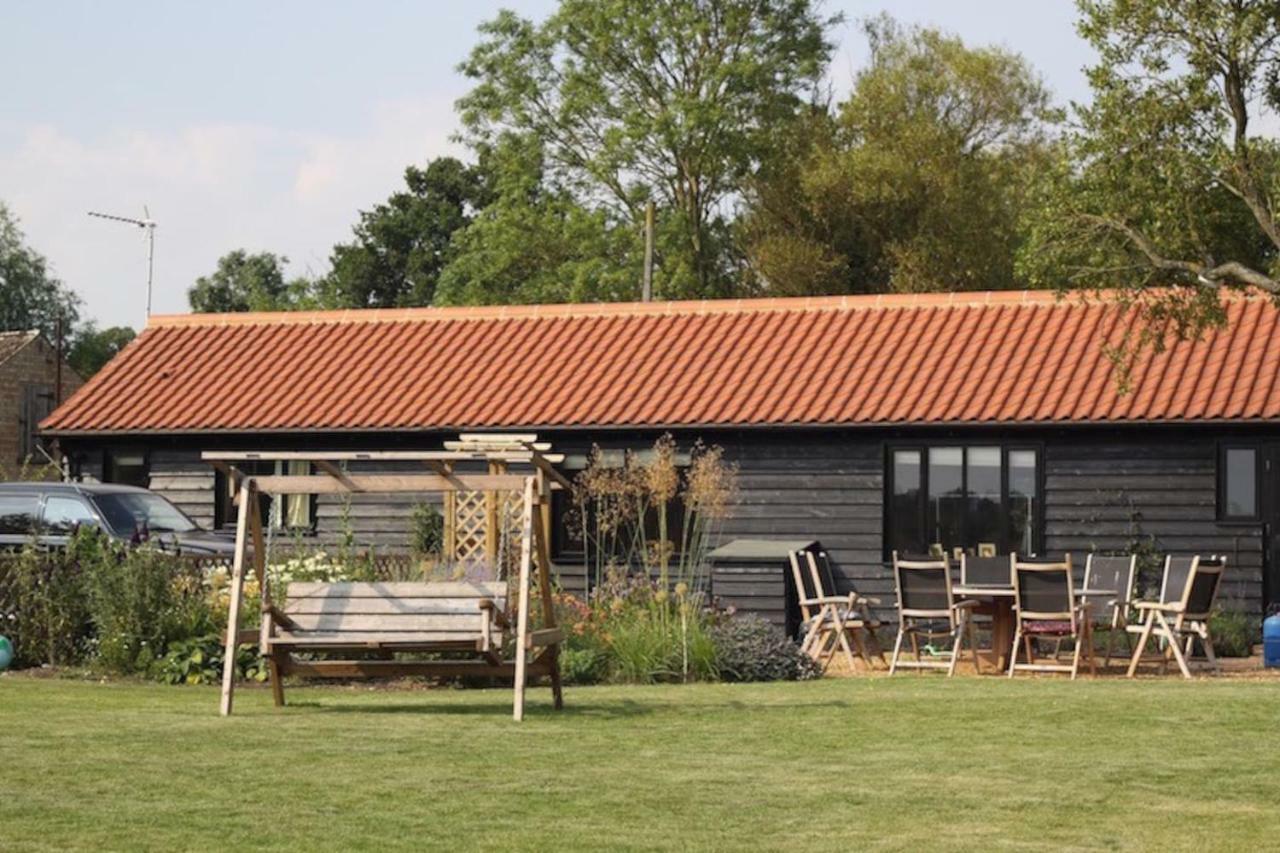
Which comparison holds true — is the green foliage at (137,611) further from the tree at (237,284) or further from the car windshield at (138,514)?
the tree at (237,284)

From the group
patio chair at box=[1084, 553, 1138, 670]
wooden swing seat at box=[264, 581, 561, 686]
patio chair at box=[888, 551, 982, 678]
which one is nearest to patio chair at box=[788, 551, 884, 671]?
patio chair at box=[888, 551, 982, 678]

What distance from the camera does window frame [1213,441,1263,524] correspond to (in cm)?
2333

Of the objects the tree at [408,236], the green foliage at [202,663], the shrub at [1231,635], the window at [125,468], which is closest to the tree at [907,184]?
the tree at [408,236]

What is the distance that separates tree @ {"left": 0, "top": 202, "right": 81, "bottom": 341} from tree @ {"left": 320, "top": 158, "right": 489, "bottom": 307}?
21.7 meters

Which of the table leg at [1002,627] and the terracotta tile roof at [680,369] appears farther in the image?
the terracotta tile roof at [680,369]

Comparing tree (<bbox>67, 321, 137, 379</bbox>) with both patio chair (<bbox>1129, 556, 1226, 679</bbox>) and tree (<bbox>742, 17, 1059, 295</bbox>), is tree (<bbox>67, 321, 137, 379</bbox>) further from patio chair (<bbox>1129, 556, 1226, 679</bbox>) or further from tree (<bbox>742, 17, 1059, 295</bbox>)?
patio chair (<bbox>1129, 556, 1226, 679</bbox>)

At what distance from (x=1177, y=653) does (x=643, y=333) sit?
11858 millimetres

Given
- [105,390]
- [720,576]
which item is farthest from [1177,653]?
[105,390]

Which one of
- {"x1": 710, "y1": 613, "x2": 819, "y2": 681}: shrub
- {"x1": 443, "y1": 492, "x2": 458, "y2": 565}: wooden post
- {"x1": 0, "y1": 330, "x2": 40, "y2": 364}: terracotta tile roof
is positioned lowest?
{"x1": 710, "y1": 613, "x2": 819, "y2": 681}: shrub

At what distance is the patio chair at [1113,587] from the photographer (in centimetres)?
1916

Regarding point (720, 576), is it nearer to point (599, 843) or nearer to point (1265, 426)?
point (1265, 426)

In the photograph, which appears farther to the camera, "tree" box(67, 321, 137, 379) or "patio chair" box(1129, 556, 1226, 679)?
"tree" box(67, 321, 137, 379)

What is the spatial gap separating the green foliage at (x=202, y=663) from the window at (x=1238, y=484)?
1150 centimetres

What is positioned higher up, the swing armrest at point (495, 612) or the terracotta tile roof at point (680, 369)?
the terracotta tile roof at point (680, 369)
